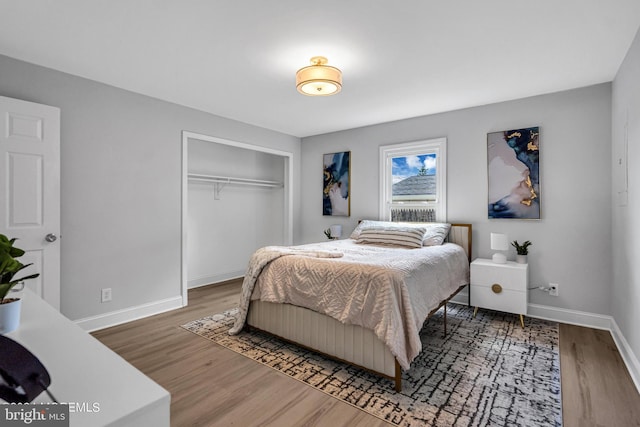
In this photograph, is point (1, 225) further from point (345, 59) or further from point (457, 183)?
point (457, 183)

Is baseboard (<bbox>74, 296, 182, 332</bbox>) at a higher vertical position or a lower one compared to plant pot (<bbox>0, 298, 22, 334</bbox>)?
lower

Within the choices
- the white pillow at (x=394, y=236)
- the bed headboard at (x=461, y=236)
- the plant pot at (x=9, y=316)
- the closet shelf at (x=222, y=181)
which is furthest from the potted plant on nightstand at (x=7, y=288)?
the bed headboard at (x=461, y=236)

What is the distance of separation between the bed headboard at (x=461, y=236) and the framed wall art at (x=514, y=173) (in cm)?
32

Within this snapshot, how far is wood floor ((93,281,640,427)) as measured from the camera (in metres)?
1.84

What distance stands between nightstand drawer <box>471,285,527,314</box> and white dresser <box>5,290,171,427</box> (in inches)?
136

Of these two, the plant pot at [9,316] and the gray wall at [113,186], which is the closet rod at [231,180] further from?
the plant pot at [9,316]

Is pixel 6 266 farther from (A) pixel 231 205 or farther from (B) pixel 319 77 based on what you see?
(A) pixel 231 205

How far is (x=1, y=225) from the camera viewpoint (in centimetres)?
252

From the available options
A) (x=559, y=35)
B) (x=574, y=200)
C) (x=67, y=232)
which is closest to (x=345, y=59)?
(x=559, y=35)

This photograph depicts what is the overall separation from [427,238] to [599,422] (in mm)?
2162

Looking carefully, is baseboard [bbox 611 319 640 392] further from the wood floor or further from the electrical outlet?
the electrical outlet

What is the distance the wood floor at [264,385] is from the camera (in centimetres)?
184

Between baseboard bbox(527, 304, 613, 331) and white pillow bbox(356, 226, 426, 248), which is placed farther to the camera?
white pillow bbox(356, 226, 426, 248)

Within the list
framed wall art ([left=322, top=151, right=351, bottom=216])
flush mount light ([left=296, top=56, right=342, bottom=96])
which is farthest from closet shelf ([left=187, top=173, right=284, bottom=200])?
flush mount light ([left=296, top=56, right=342, bottom=96])
